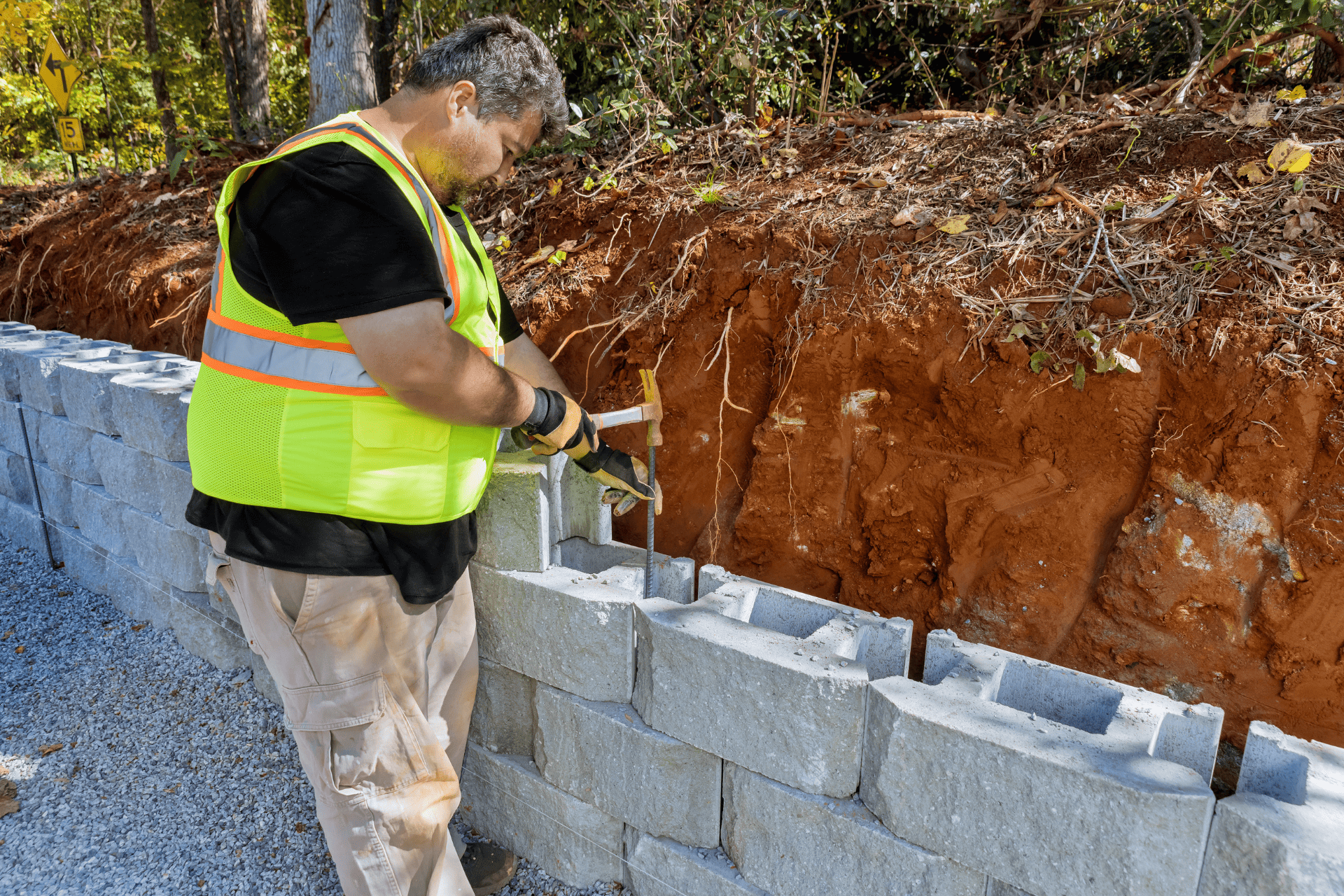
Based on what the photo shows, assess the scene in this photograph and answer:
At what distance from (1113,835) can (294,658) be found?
1.94m

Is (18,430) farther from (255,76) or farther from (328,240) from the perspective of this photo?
(255,76)

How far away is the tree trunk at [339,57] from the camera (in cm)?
545

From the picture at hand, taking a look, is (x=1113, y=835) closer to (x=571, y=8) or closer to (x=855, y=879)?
(x=855, y=879)

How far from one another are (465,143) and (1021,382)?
5.86 feet

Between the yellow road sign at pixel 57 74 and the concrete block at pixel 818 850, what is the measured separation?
9.06 m

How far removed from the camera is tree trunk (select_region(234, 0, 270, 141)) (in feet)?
28.0

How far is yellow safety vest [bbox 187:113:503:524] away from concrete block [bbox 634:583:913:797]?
2.56ft

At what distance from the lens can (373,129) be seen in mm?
1836

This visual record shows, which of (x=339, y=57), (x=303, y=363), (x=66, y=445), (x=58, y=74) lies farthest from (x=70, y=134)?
(x=303, y=363)

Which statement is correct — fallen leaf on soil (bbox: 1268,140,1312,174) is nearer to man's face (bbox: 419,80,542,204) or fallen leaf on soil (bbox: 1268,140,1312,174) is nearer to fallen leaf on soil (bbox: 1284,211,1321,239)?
fallen leaf on soil (bbox: 1284,211,1321,239)

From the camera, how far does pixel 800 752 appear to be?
2035 millimetres

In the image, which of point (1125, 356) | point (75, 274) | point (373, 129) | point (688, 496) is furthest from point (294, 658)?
point (75, 274)

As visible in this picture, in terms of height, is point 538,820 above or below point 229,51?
below

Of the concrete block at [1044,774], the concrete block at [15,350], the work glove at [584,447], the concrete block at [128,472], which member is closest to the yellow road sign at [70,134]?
the concrete block at [15,350]
